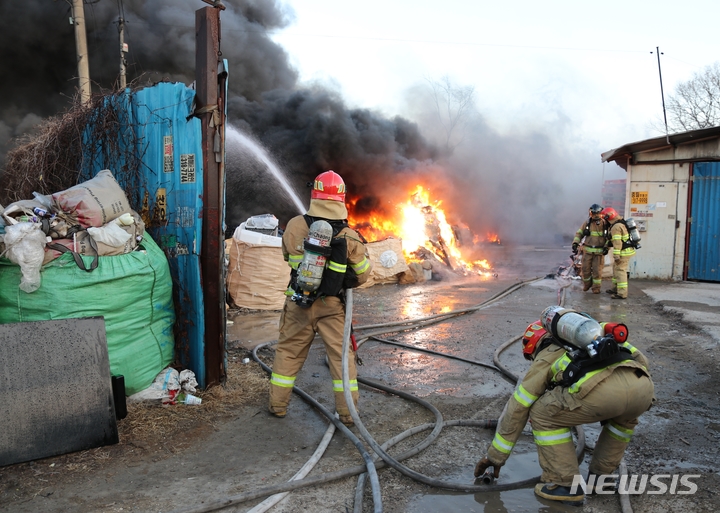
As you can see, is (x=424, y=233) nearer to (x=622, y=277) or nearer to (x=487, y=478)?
(x=622, y=277)

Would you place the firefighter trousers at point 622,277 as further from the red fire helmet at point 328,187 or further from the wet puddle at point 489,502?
the red fire helmet at point 328,187

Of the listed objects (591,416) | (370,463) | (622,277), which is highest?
(591,416)

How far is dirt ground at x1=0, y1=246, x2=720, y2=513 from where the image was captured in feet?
9.30

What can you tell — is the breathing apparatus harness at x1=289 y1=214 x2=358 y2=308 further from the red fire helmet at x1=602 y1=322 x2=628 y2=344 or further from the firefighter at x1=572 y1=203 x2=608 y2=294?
the firefighter at x1=572 y1=203 x2=608 y2=294

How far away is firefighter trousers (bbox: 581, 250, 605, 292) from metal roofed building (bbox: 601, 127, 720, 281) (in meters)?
2.09

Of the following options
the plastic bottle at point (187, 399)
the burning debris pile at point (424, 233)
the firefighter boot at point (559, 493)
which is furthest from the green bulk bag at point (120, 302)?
the burning debris pile at point (424, 233)

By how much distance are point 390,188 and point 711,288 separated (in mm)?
8586

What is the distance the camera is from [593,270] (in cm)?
987

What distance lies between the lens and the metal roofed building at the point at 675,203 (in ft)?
35.2

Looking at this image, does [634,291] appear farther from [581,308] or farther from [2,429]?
[2,429]

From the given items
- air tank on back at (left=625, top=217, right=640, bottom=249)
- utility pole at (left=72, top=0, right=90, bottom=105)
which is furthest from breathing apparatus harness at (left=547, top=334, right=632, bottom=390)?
utility pole at (left=72, top=0, right=90, bottom=105)

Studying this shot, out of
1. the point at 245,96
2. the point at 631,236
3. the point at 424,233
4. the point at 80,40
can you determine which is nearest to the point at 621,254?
the point at 631,236

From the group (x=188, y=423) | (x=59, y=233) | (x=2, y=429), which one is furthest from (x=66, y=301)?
(x=188, y=423)

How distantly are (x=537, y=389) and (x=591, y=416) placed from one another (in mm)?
283
